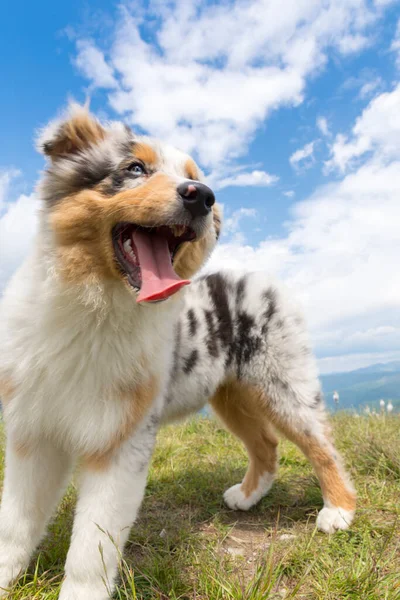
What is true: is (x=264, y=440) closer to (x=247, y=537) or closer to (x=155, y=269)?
(x=247, y=537)

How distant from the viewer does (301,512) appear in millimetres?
4316

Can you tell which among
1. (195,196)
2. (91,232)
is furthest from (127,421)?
(195,196)

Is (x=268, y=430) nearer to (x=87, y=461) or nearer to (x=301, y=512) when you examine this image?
(x=301, y=512)

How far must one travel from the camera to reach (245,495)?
4434 millimetres

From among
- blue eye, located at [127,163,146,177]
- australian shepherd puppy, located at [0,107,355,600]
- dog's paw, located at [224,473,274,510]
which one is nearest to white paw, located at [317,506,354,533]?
dog's paw, located at [224,473,274,510]

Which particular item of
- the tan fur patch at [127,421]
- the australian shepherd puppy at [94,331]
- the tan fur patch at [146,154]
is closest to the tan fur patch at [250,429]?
the australian shepherd puppy at [94,331]

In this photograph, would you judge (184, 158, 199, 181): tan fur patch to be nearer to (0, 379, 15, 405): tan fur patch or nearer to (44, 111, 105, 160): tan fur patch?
(44, 111, 105, 160): tan fur patch

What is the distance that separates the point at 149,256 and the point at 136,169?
1.79ft

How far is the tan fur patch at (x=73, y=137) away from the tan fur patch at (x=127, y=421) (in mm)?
1415

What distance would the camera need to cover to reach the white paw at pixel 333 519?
149 inches

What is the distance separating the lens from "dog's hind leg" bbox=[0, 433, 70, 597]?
298cm

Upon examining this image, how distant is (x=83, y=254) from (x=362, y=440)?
12.4 ft

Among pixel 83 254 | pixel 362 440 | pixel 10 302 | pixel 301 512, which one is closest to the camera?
pixel 83 254

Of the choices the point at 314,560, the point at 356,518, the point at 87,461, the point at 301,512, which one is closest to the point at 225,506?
the point at 301,512
